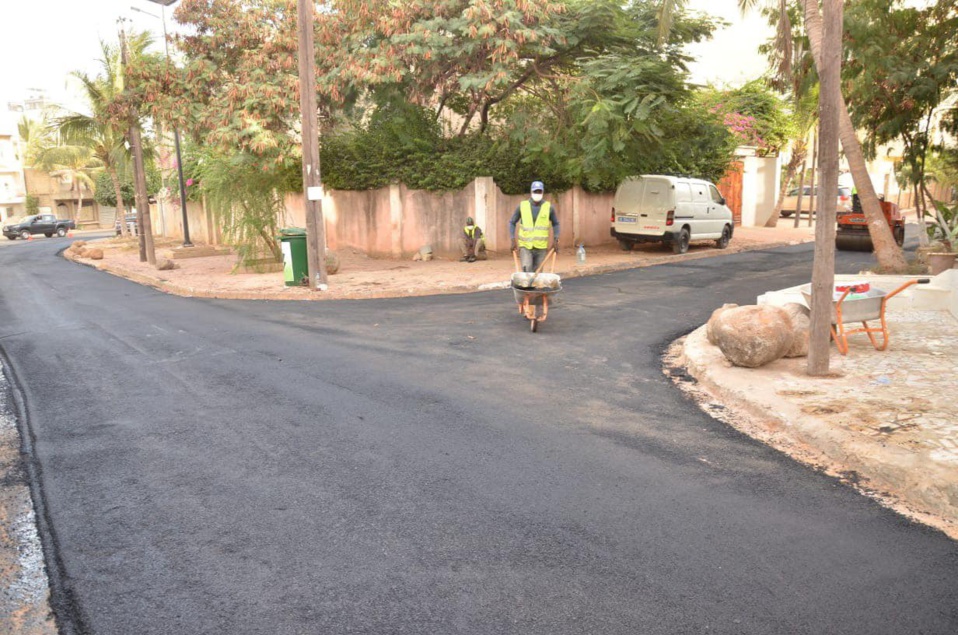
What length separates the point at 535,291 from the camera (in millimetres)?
9938

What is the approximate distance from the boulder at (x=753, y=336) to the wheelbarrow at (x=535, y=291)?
2.68 meters

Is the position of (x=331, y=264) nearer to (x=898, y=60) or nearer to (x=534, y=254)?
(x=534, y=254)

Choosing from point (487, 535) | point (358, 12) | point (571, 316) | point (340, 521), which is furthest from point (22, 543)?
point (358, 12)

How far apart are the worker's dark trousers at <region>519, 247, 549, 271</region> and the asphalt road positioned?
8.11ft

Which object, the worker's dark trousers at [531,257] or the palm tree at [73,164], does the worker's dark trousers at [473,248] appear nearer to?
the worker's dark trousers at [531,257]

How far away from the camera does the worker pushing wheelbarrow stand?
996 cm

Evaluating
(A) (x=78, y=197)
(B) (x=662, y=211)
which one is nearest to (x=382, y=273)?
(B) (x=662, y=211)

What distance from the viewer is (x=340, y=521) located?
431 cm

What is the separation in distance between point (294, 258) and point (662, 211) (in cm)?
999

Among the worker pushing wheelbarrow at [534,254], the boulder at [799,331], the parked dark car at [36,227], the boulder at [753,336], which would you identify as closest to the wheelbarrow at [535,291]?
the worker pushing wheelbarrow at [534,254]

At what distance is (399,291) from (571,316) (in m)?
4.51

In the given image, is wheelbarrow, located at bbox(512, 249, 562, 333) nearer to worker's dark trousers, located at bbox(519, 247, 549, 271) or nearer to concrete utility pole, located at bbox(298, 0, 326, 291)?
worker's dark trousers, located at bbox(519, 247, 549, 271)

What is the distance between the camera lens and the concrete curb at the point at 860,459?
4.48m

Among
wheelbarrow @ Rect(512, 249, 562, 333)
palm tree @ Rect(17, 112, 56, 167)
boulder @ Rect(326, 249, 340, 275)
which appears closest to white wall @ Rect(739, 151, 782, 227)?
boulder @ Rect(326, 249, 340, 275)
